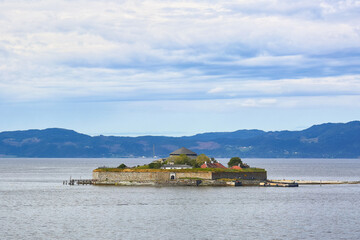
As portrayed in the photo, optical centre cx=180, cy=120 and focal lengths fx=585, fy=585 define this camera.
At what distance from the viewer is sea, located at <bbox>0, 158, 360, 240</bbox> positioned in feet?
183

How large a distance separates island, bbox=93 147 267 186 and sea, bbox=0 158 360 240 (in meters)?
8.77

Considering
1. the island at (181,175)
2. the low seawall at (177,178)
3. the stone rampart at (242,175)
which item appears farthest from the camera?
the stone rampart at (242,175)

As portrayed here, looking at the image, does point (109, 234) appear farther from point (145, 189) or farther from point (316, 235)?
point (145, 189)

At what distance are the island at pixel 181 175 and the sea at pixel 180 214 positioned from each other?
8.77 meters

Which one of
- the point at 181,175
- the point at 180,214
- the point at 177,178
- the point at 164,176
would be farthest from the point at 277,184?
the point at 180,214

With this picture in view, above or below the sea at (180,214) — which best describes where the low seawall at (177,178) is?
above

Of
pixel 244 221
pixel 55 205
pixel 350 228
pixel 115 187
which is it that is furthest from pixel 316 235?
pixel 115 187

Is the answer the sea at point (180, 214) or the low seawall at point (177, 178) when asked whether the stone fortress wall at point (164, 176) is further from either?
the sea at point (180, 214)

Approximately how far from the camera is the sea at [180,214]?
5591cm

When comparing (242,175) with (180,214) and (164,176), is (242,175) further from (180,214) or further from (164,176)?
(180,214)

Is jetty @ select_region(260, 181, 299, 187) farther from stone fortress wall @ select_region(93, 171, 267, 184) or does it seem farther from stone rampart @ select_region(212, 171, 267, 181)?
stone fortress wall @ select_region(93, 171, 267, 184)

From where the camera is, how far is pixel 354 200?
290 ft

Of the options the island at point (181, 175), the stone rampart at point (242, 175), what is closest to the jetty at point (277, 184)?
the island at point (181, 175)

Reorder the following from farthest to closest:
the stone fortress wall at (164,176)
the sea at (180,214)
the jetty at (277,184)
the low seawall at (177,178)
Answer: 1. the jetty at (277,184)
2. the stone fortress wall at (164,176)
3. the low seawall at (177,178)
4. the sea at (180,214)
